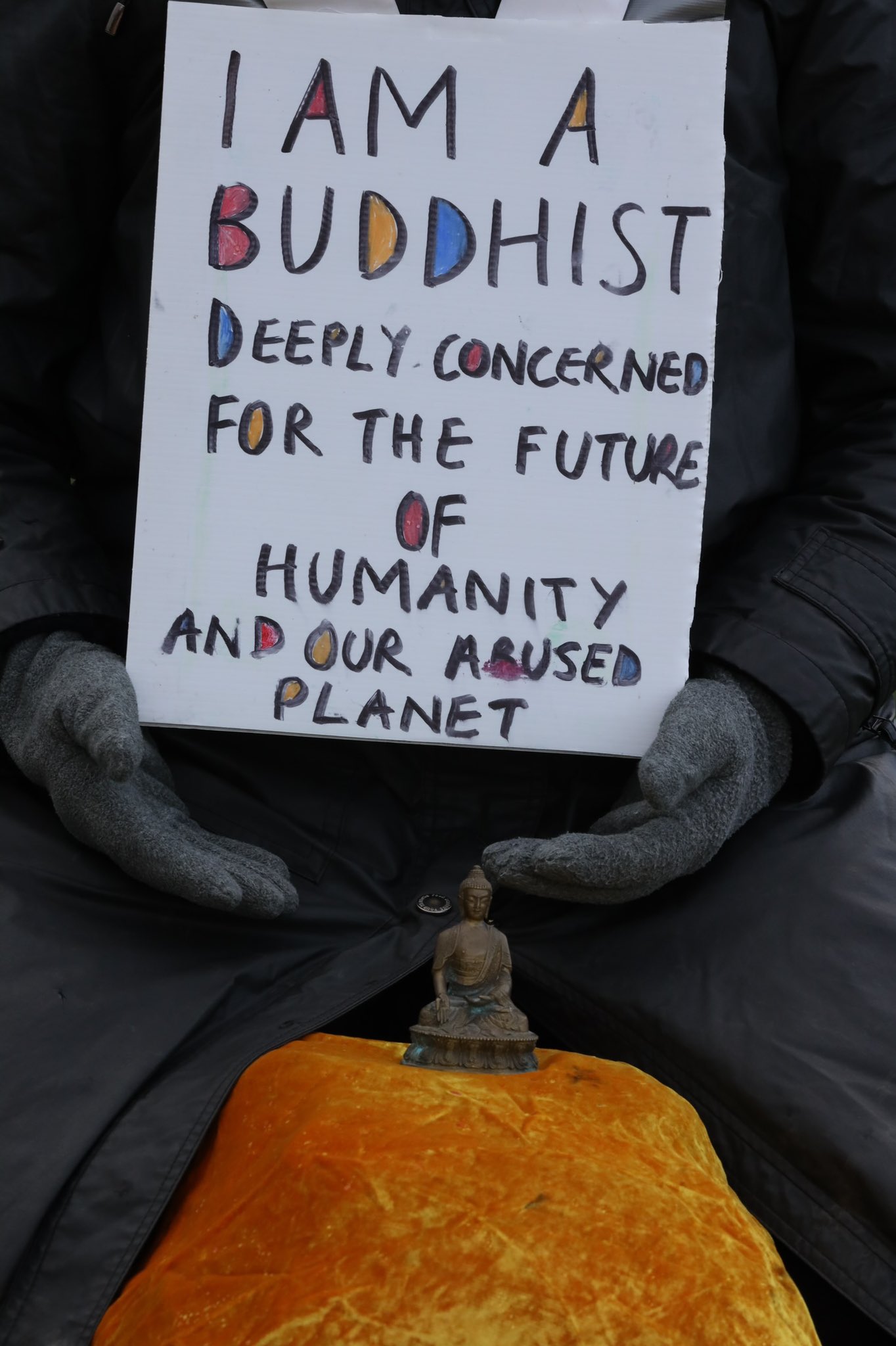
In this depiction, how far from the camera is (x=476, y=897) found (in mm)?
1102

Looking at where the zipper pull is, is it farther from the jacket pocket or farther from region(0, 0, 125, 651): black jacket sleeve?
the jacket pocket

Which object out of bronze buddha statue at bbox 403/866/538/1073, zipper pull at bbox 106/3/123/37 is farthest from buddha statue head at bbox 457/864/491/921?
zipper pull at bbox 106/3/123/37

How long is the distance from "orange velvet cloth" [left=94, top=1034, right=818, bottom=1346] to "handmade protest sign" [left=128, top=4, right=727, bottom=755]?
392 millimetres

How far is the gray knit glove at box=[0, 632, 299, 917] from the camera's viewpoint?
44.4 inches

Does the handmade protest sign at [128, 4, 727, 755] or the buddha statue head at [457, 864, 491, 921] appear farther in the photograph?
the handmade protest sign at [128, 4, 727, 755]

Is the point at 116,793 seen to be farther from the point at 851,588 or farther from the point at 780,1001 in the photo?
the point at 851,588

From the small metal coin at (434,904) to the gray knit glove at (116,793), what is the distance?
139 mm

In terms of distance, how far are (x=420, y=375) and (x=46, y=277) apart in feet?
1.61

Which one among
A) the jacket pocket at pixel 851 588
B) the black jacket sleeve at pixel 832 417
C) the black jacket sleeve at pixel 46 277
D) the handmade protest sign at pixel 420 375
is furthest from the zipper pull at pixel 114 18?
the jacket pocket at pixel 851 588

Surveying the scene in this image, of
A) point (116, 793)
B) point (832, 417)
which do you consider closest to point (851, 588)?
point (832, 417)

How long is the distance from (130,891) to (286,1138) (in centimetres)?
39

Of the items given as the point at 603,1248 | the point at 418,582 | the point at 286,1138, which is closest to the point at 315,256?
the point at 418,582

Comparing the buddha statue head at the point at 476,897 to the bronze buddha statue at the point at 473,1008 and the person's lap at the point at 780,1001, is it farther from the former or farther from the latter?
the person's lap at the point at 780,1001

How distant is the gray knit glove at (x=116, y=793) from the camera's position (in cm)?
113
